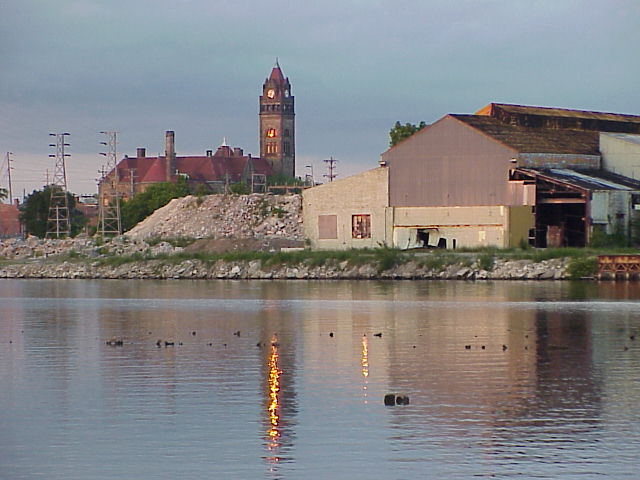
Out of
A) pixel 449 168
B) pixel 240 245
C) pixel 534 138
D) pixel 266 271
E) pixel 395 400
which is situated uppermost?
pixel 534 138

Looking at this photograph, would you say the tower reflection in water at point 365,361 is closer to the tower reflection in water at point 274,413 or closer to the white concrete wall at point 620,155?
the tower reflection in water at point 274,413

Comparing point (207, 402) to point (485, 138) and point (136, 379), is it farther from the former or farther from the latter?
point (485, 138)

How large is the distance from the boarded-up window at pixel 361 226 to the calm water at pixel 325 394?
31766 mm

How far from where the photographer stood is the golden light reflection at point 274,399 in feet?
65.0

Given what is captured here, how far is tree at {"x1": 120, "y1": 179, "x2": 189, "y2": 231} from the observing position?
125m

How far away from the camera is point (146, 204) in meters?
127

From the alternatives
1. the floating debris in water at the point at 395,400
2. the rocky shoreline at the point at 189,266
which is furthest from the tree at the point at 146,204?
the floating debris in water at the point at 395,400

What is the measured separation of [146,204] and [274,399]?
345 ft

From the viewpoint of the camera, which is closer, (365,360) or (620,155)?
(365,360)

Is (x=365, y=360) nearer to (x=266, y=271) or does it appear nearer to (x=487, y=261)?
(x=487, y=261)

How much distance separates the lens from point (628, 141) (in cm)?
7862

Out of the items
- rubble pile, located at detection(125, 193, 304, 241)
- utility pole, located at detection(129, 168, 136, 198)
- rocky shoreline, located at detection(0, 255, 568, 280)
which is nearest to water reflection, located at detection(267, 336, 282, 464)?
rocky shoreline, located at detection(0, 255, 568, 280)

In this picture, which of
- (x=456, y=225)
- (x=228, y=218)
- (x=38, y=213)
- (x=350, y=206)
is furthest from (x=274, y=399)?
(x=38, y=213)

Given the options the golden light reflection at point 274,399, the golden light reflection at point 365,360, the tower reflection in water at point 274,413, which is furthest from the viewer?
the golden light reflection at point 365,360
